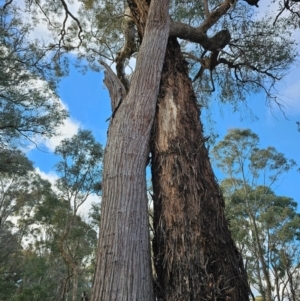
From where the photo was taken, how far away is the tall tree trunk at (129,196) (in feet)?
5.28

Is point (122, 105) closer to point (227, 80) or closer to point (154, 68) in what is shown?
point (154, 68)

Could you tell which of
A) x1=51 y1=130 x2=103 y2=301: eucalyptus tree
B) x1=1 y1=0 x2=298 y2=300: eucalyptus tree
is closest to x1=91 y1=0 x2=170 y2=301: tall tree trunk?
x1=1 y1=0 x2=298 y2=300: eucalyptus tree

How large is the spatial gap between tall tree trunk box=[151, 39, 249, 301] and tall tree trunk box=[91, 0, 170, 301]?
0.11m

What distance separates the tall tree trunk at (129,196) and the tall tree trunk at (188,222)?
0.36 feet

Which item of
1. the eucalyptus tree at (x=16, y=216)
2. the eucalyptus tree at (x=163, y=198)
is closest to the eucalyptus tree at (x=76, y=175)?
the eucalyptus tree at (x=16, y=216)

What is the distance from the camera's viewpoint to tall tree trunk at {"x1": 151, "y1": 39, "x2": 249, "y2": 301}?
170cm


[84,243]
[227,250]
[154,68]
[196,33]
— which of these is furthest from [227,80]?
[84,243]

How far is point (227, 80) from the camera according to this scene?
22.5ft

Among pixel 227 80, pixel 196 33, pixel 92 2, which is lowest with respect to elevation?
pixel 196 33

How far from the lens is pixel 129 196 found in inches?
74.9

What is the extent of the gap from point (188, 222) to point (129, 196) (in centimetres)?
36

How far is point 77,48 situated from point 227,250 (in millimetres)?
6948

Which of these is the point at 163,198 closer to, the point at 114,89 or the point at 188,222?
the point at 188,222

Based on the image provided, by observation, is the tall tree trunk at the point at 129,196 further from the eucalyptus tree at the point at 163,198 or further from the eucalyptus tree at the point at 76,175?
the eucalyptus tree at the point at 76,175
